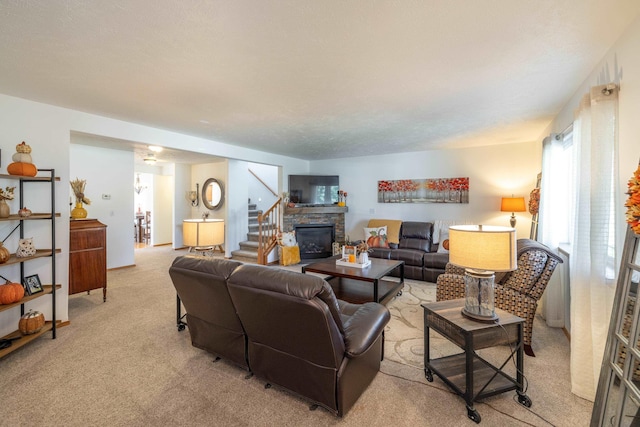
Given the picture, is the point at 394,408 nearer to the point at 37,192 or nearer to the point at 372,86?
the point at 372,86

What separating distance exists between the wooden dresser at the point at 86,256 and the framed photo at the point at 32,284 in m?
0.77

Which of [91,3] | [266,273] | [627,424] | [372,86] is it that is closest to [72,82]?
[91,3]

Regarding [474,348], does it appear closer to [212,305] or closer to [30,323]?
[212,305]

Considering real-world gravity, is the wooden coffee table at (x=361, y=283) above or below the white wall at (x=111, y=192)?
below

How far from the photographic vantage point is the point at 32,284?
2760 mm

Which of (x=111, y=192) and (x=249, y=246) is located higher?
(x=111, y=192)

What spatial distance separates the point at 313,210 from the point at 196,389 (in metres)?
4.68

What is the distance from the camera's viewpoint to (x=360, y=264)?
3775mm

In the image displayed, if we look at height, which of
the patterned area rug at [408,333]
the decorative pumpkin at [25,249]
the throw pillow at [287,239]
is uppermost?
the decorative pumpkin at [25,249]

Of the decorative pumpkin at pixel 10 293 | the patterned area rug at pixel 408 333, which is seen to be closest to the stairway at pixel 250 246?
the patterned area rug at pixel 408 333

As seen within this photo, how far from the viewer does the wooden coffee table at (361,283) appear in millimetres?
3299

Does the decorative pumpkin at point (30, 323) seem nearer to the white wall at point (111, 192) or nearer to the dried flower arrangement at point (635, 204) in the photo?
the white wall at point (111, 192)

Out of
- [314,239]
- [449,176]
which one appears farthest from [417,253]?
[314,239]

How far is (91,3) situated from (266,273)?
5.87 ft
